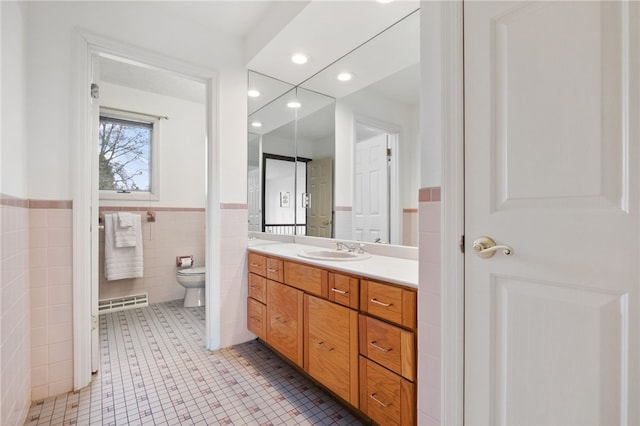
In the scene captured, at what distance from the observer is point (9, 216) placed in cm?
128

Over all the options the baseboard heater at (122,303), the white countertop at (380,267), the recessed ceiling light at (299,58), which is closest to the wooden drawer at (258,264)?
the white countertop at (380,267)

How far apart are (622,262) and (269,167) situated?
8.13 ft

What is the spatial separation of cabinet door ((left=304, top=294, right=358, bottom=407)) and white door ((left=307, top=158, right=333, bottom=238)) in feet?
2.71

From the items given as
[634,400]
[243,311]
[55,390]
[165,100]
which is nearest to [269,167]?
[243,311]

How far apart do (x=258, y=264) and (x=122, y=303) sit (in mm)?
1933

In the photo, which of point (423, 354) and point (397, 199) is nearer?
point (423, 354)

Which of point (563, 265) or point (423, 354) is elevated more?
point (563, 265)

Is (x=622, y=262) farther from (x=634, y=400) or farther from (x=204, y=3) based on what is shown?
(x=204, y=3)

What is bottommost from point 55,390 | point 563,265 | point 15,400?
point 55,390

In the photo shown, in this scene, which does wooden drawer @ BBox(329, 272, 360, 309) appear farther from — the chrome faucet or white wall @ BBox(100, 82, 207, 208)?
white wall @ BBox(100, 82, 207, 208)

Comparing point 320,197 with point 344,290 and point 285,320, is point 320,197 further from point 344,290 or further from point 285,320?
point 344,290

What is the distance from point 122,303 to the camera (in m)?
3.12

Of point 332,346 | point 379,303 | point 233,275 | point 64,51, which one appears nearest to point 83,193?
point 64,51

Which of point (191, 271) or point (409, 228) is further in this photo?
point (191, 271)
